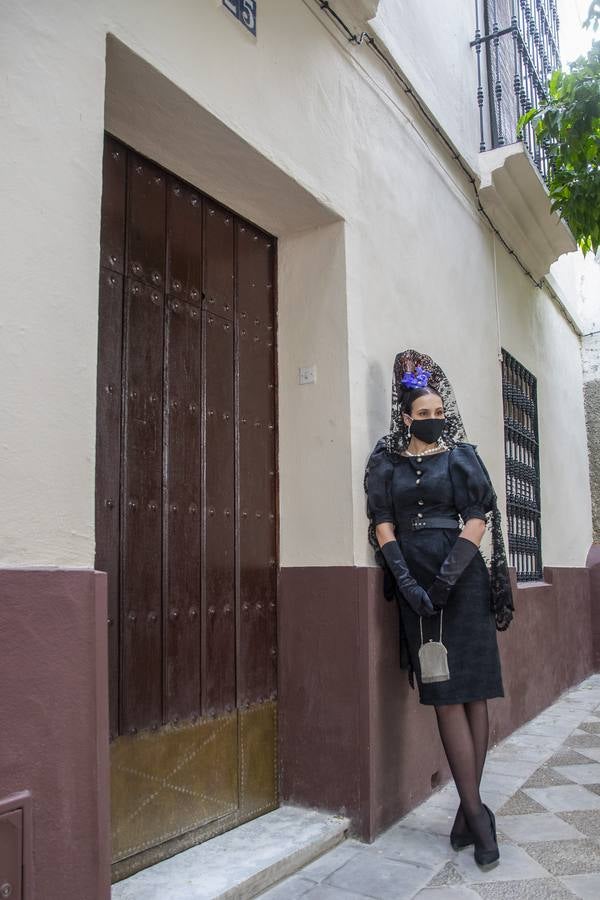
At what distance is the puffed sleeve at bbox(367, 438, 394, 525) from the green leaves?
116 inches

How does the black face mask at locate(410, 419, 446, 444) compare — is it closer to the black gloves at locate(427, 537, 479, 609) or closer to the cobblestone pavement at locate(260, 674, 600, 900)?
the black gloves at locate(427, 537, 479, 609)

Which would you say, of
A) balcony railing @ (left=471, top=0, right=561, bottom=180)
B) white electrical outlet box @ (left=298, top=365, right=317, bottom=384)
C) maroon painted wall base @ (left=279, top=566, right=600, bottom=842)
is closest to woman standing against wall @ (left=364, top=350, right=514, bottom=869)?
maroon painted wall base @ (left=279, top=566, right=600, bottom=842)

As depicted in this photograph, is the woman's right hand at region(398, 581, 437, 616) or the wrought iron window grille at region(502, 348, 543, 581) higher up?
the wrought iron window grille at region(502, 348, 543, 581)

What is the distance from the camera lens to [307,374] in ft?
11.5

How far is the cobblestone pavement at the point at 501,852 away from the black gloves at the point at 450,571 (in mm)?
942

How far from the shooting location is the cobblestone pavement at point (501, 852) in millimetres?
2652

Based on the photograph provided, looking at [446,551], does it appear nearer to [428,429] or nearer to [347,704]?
[428,429]

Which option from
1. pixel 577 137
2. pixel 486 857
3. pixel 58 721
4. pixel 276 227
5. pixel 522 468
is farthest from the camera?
Answer: pixel 522 468

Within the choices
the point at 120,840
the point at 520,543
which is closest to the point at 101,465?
the point at 120,840

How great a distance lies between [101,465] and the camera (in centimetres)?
258

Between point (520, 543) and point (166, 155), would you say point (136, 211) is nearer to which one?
point (166, 155)

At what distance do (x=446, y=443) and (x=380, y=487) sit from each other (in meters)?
0.34

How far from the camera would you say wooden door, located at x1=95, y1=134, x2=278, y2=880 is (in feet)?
8.66

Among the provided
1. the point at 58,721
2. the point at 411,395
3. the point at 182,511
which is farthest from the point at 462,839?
the point at 58,721
